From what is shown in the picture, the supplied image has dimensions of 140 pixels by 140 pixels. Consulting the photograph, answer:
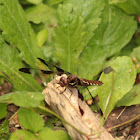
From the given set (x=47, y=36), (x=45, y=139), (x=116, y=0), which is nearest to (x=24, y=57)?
(x=47, y=36)

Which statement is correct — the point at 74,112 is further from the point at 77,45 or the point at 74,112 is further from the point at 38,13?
the point at 38,13

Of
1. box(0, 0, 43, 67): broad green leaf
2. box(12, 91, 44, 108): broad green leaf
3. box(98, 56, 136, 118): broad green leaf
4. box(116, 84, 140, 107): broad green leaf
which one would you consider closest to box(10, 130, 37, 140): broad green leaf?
box(12, 91, 44, 108): broad green leaf

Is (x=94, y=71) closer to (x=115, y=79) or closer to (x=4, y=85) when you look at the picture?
(x=115, y=79)

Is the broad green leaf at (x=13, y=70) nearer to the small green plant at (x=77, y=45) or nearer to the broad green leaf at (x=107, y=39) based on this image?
the small green plant at (x=77, y=45)

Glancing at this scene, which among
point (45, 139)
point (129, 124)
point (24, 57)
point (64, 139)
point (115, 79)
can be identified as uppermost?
point (24, 57)

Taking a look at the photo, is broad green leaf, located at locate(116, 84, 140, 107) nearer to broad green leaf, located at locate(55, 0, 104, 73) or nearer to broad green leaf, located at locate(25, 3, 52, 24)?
broad green leaf, located at locate(55, 0, 104, 73)

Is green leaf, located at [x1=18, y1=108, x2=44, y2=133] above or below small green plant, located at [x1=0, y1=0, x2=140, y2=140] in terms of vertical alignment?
below

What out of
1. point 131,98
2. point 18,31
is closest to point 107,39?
point 131,98
